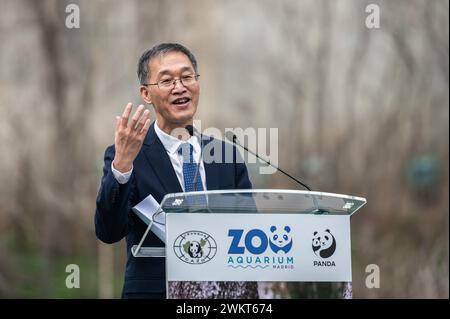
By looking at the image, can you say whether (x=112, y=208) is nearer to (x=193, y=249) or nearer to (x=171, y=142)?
(x=193, y=249)

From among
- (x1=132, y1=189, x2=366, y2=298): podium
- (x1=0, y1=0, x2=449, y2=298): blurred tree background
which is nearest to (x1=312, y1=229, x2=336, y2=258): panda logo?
(x1=132, y1=189, x2=366, y2=298): podium

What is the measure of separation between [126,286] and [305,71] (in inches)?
213

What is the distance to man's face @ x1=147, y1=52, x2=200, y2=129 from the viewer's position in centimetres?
259

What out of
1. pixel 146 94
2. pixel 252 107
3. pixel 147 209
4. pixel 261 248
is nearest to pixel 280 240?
pixel 261 248

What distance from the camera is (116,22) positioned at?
7.64m

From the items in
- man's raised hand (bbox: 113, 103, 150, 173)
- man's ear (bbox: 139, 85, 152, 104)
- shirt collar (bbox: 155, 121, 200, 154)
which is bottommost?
shirt collar (bbox: 155, 121, 200, 154)

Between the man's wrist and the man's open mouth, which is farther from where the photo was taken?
the man's open mouth

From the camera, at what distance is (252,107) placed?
24.7 ft

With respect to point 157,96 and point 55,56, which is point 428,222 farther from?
point 157,96

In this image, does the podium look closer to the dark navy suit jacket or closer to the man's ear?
the dark navy suit jacket

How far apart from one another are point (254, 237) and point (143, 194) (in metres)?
0.47

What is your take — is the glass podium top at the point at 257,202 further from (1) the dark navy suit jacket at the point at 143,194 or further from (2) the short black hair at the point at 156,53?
(2) the short black hair at the point at 156,53

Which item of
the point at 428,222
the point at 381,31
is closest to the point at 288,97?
the point at 381,31

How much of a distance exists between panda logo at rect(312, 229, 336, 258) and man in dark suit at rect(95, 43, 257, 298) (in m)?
0.47
